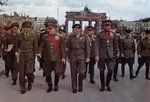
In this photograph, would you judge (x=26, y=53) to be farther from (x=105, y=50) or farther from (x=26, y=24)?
(x=105, y=50)

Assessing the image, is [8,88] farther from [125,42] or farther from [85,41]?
[125,42]

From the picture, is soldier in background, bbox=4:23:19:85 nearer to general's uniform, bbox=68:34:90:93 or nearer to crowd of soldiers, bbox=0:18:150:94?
crowd of soldiers, bbox=0:18:150:94

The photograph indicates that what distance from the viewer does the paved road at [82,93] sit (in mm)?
12867

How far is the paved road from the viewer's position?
1287 centimetres

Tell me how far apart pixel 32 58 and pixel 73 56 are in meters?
1.23

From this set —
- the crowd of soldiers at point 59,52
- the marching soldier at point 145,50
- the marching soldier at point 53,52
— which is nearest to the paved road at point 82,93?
the crowd of soldiers at point 59,52

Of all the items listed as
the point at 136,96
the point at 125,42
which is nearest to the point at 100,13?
the point at 125,42

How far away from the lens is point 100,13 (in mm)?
73375

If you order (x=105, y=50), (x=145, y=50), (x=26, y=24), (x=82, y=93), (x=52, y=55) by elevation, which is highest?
(x=26, y=24)

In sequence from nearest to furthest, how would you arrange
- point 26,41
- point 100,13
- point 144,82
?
1. point 26,41
2. point 144,82
3. point 100,13

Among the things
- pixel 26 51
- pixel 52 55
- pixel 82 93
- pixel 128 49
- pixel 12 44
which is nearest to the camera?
pixel 82 93

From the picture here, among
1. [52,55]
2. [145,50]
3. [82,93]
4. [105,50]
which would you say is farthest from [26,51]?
[145,50]

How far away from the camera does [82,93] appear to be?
14023 mm

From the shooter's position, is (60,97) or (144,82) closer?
(60,97)
